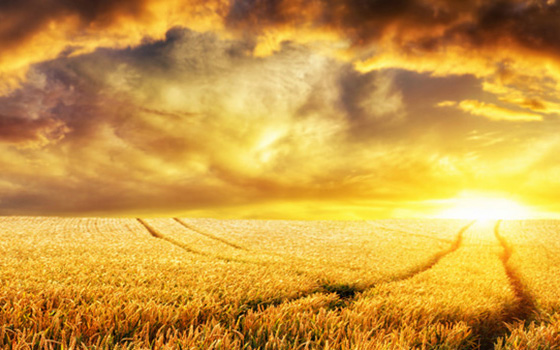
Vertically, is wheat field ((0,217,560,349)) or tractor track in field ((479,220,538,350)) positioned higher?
wheat field ((0,217,560,349))

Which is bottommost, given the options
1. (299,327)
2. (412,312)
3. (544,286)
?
(544,286)

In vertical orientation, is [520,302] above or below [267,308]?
below

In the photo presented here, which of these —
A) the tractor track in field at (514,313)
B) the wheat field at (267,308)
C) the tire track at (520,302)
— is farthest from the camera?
the tire track at (520,302)

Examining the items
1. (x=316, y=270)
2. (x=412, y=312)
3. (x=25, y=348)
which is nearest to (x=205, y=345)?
(x=25, y=348)

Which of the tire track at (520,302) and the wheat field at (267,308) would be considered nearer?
the wheat field at (267,308)

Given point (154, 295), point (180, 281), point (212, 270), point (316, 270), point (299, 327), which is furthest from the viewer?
point (316, 270)

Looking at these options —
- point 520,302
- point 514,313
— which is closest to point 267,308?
point 514,313

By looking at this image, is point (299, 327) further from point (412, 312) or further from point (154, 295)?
point (154, 295)

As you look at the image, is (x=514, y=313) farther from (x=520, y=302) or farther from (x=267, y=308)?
(x=267, y=308)

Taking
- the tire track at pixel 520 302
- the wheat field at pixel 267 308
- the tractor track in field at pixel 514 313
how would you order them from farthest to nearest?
the tire track at pixel 520 302 < the tractor track in field at pixel 514 313 < the wheat field at pixel 267 308

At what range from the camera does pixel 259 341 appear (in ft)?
13.9

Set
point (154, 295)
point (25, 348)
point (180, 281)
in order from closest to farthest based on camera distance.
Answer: point (25, 348) < point (154, 295) < point (180, 281)

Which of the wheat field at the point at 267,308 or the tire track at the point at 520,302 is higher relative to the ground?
the wheat field at the point at 267,308

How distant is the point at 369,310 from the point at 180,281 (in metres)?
4.66
